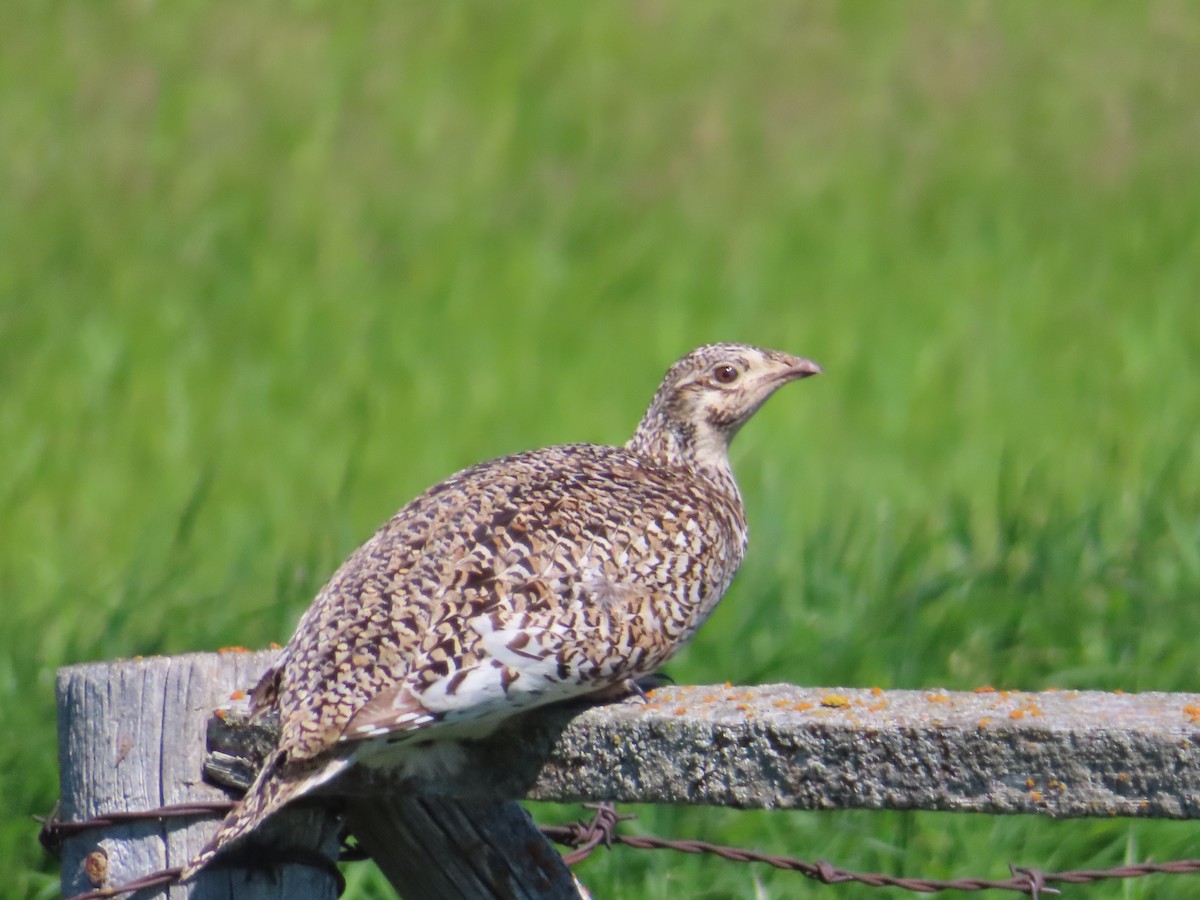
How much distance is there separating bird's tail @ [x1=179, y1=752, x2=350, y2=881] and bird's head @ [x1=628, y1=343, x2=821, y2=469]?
1.86 metres

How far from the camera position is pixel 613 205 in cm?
1185

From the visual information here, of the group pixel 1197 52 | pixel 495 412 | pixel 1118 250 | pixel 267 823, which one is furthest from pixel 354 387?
pixel 1197 52

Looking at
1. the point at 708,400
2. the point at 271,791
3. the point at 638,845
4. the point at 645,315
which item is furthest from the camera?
the point at 645,315

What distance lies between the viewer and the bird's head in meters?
4.60

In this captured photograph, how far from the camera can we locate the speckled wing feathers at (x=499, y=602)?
2.99 meters

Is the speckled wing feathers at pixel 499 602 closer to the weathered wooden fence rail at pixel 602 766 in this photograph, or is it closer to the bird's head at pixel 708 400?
the weathered wooden fence rail at pixel 602 766

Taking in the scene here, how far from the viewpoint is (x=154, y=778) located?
322 centimetres

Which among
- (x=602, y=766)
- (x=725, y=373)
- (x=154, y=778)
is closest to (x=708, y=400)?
(x=725, y=373)

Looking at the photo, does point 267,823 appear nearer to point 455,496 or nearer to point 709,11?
point 455,496

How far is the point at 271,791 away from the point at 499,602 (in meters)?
0.55

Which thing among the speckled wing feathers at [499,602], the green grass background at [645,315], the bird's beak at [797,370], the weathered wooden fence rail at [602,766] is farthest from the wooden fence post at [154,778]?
→ the bird's beak at [797,370]

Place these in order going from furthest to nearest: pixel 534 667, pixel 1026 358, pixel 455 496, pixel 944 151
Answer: pixel 944 151 → pixel 1026 358 → pixel 455 496 → pixel 534 667

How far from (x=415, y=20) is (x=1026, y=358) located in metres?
6.30

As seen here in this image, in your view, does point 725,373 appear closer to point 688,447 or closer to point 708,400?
point 708,400
